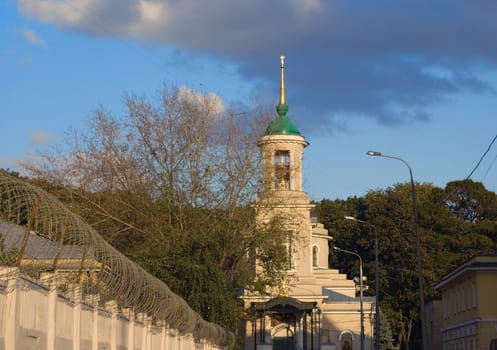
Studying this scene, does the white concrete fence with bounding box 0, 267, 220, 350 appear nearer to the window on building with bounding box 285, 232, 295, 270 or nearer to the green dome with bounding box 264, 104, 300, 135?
the window on building with bounding box 285, 232, 295, 270

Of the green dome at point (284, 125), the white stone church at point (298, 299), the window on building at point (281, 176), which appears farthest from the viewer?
the green dome at point (284, 125)

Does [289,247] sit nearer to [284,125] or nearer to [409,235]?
[284,125]

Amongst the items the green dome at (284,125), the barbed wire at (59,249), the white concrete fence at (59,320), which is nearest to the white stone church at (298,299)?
the green dome at (284,125)

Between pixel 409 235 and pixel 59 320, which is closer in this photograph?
pixel 59 320

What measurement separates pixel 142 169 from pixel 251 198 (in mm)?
5474

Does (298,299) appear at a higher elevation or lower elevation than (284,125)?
lower

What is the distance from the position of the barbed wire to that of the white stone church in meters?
37.0

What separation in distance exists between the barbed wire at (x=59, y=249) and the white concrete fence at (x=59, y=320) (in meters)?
0.22

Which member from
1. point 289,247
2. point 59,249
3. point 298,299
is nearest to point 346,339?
point 298,299

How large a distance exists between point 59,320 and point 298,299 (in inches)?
2119

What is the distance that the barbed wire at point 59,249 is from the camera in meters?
12.0

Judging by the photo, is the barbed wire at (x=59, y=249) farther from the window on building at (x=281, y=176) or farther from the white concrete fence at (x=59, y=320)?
the window on building at (x=281, y=176)

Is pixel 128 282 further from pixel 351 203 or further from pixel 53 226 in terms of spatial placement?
pixel 351 203

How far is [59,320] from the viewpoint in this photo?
48.2ft
